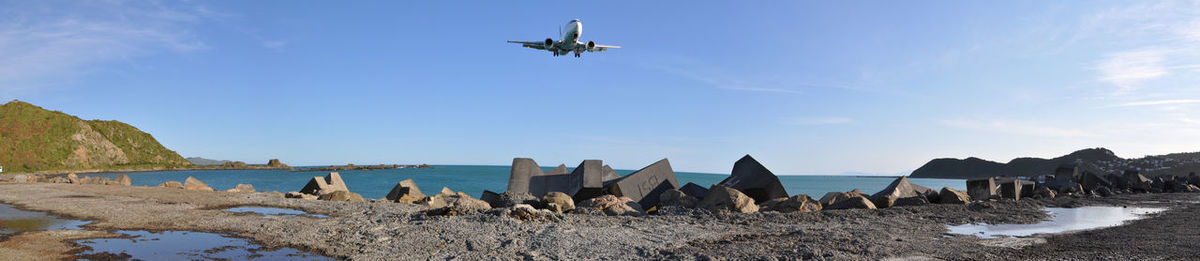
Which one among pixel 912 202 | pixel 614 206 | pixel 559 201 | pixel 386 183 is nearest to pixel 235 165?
pixel 386 183

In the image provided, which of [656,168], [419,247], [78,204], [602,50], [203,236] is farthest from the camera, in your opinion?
[602,50]

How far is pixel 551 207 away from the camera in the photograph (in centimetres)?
970

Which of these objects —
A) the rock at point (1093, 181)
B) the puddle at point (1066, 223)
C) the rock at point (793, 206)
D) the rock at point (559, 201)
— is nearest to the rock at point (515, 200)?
the rock at point (559, 201)

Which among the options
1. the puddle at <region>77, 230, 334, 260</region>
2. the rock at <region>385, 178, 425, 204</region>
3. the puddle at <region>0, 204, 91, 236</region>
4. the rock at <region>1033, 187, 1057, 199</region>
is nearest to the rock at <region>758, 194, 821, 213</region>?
the puddle at <region>77, 230, 334, 260</region>

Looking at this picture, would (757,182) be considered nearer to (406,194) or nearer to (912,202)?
(912,202)

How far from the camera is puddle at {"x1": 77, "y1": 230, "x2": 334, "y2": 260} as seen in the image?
5937 millimetres

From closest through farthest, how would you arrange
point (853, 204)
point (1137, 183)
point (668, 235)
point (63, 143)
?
point (668, 235), point (853, 204), point (1137, 183), point (63, 143)

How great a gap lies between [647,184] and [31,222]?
33.1ft

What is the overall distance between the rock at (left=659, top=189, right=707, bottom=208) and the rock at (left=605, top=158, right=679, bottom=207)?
1110mm

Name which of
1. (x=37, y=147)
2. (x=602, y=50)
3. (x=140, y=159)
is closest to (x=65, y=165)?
(x=37, y=147)

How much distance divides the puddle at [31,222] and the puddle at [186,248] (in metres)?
1.67

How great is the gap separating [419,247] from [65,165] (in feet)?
298

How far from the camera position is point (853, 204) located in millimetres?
11109

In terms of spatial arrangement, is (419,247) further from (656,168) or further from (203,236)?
(656,168)
